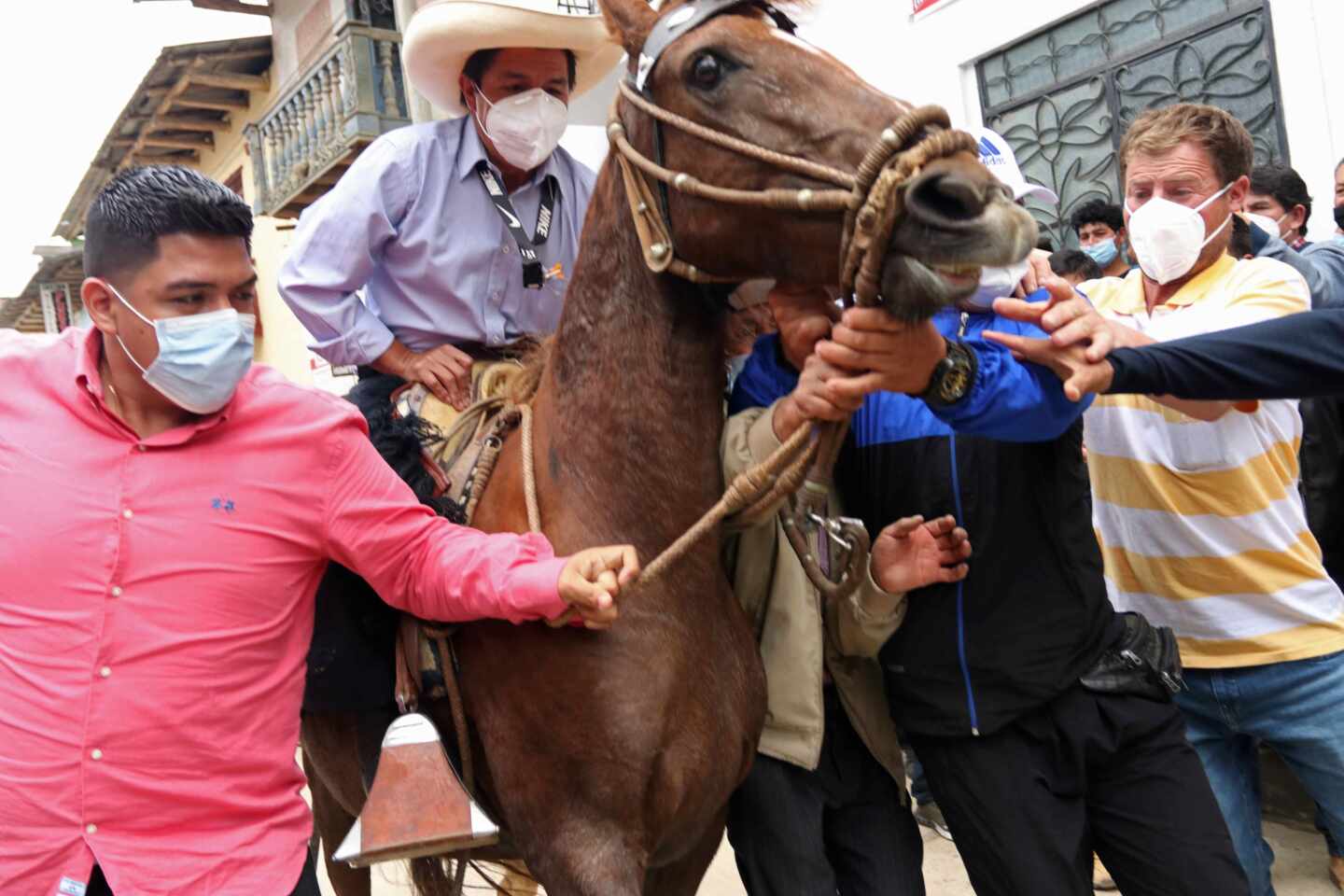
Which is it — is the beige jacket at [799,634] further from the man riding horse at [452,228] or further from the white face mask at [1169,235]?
the white face mask at [1169,235]

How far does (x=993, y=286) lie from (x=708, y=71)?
696 millimetres

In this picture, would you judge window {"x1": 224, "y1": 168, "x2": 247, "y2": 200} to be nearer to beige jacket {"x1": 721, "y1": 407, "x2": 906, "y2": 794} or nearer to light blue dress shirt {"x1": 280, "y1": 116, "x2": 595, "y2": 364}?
light blue dress shirt {"x1": 280, "y1": 116, "x2": 595, "y2": 364}

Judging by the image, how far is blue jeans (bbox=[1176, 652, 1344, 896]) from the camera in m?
2.63

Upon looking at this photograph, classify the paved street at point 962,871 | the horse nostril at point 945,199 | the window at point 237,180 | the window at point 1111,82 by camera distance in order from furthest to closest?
the window at point 237,180, the window at point 1111,82, the paved street at point 962,871, the horse nostril at point 945,199

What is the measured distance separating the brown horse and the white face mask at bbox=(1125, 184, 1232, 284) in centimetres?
130

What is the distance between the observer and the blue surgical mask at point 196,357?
1962mm

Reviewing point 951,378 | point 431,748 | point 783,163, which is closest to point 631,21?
point 783,163

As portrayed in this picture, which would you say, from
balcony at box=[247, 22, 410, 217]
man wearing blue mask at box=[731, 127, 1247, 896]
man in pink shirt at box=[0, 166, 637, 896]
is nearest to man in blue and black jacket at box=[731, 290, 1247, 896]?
man wearing blue mask at box=[731, 127, 1247, 896]

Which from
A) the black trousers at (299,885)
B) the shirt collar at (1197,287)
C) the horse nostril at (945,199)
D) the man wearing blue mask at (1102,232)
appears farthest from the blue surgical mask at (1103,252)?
the black trousers at (299,885)

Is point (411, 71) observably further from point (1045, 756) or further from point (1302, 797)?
point (1302, 797)

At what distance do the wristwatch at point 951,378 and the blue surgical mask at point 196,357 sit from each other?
1.30 metres

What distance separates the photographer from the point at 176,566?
Result: 1.94m

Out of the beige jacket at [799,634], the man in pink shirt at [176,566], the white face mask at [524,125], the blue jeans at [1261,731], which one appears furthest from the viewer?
the white face mask at [524,125]

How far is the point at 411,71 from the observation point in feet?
10.2
